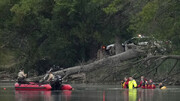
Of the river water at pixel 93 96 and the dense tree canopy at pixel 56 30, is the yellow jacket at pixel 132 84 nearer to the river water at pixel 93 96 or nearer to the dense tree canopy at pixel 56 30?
the river water at pixel 93 96

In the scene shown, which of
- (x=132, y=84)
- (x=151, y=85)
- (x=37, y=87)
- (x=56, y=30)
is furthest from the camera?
(x=56, y=30)

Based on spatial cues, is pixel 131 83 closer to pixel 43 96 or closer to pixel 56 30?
pixel 43 96

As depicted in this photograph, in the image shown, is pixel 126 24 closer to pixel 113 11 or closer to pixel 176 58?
pixel 113 11

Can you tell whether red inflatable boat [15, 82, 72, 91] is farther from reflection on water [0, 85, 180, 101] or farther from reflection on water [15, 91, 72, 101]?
reflection on water [15, 91, 72, 101]

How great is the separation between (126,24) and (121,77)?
8332 mm

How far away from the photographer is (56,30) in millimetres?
52969

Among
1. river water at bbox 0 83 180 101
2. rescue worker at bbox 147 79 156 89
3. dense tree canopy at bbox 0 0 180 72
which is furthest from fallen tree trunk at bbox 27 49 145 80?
river water at bbox 0 83 180 101

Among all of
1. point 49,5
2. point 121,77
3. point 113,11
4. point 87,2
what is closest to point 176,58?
point 121,77

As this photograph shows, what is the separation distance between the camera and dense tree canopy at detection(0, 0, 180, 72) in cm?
5203

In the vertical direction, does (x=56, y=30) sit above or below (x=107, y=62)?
above

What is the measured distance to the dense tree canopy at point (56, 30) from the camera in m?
52.0

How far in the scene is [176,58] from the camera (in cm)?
4216

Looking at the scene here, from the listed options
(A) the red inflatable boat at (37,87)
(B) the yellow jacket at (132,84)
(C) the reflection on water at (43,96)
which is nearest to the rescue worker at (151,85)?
(B) the yellow jacket at (132,84)

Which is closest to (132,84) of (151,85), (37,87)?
(151,85)
